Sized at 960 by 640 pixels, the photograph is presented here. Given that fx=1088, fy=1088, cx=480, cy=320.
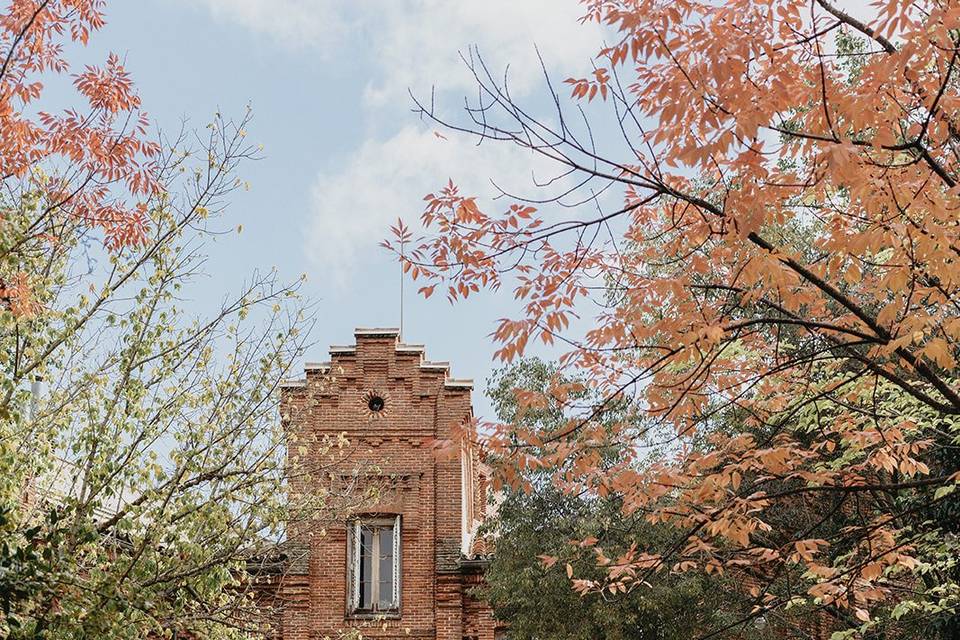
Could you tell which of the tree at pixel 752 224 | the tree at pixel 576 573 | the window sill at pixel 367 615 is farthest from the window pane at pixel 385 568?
the tree at pixel 752 224

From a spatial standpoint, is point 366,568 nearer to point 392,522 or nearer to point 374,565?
point 374,565

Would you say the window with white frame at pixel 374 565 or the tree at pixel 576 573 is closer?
the tree at pixel 576 573

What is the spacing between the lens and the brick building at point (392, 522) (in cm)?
2352

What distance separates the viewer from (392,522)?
959 inches

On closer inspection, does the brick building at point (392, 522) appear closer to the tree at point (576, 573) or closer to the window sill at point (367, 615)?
the window sill at point (367, 615)

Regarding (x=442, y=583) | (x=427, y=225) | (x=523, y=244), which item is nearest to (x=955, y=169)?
(x=523, y=244)

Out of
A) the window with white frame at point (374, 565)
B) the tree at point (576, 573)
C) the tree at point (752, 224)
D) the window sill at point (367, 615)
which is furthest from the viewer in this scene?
the window with white frame at point (374, 565)

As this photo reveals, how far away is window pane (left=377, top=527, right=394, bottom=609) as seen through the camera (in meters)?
23.8

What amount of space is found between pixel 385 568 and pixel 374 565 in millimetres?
255

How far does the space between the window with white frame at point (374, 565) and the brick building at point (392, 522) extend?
22 millimetres

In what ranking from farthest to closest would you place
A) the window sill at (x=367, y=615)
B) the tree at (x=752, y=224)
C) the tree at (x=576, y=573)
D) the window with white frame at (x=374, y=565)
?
the window with white frame at (x=374, y=565) → the window sill at (x=367, y=615) → the tree at (x=576, y=573) → the tree at (x=752, y=224)

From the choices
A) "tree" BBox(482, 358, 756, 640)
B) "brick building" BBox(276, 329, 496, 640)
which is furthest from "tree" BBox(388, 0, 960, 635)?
"brick building" BBox(276, 329, 496, 640)

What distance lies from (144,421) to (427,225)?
3.72 m

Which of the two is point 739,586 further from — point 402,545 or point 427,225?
point 427,225
